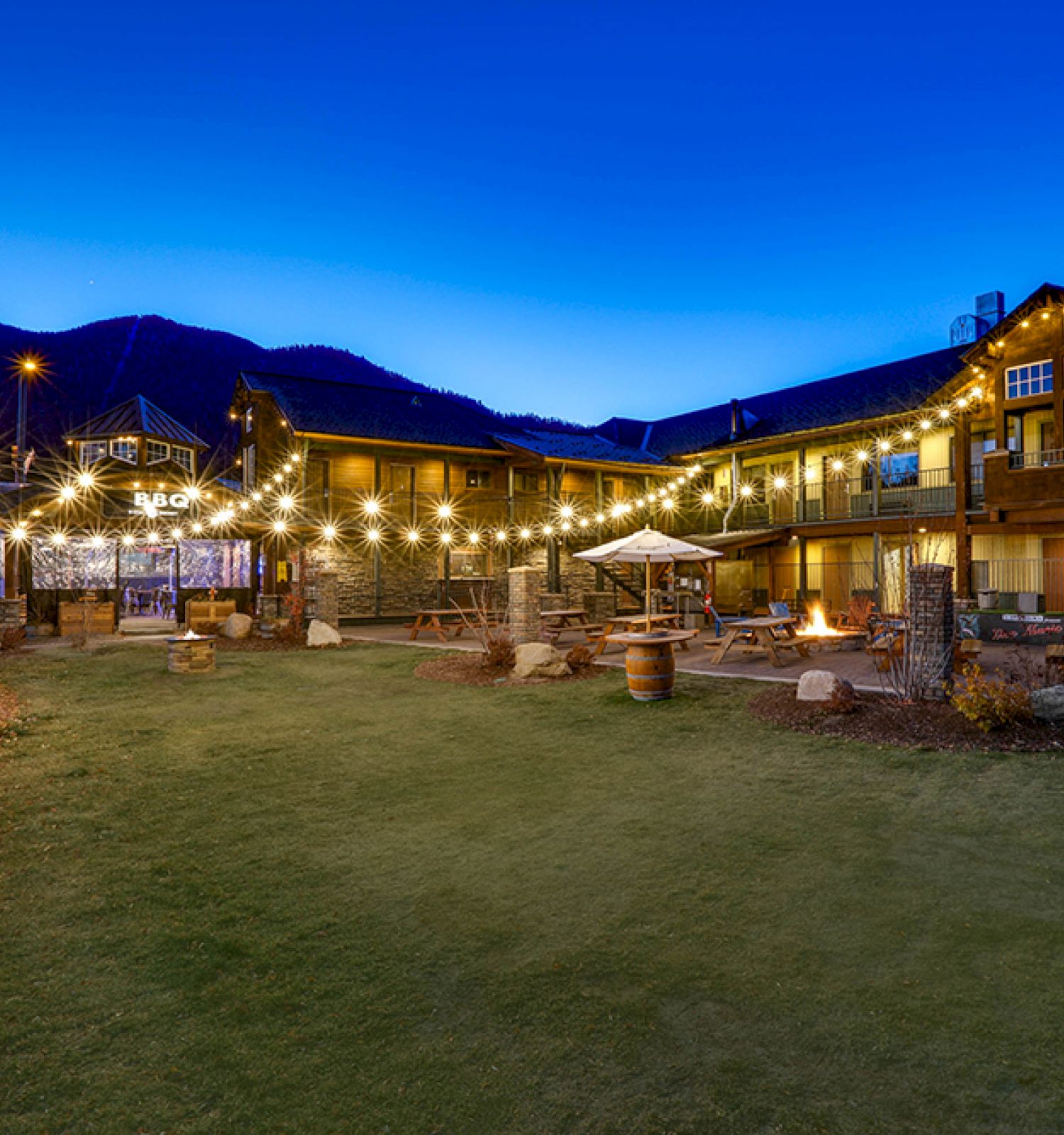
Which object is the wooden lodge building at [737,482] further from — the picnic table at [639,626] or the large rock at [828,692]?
the large rock at [828,692]

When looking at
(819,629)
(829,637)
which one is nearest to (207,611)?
(819,629)

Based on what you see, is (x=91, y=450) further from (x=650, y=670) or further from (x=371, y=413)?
(x=650, y=670)

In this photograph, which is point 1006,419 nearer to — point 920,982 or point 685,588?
point 685,588

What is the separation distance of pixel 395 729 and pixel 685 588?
1536 centimetres

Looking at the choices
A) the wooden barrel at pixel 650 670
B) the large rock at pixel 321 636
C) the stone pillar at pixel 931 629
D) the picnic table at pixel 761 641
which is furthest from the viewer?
the large rock at pixel 321 636

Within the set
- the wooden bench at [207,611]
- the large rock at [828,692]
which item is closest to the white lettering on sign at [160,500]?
the wooden bench at [207,611]

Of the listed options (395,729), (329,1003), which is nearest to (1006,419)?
(395,729)

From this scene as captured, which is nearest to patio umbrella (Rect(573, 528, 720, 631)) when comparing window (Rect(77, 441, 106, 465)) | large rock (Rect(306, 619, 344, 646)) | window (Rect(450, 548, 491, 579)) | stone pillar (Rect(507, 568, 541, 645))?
stone pillar (Rect(507, 568, 541, 645))

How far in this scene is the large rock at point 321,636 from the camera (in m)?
15.5

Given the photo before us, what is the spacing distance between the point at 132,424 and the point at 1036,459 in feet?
116

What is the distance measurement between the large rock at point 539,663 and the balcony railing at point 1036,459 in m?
12.7

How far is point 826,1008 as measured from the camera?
8.74 ft

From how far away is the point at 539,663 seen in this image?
423 inches

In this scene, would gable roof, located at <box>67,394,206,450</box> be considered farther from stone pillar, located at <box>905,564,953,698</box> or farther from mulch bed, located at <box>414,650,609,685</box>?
stone pillar, located at <box>905,564,953,698</box>
